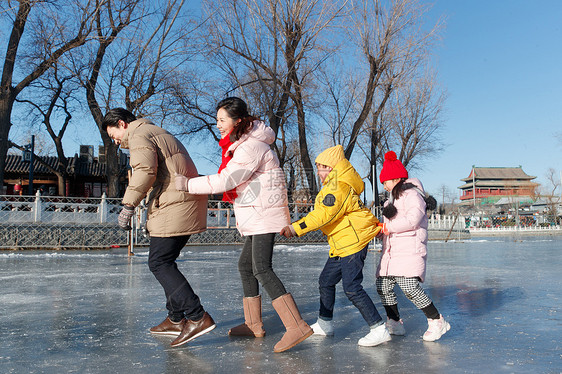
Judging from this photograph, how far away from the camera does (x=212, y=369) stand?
95.4 inches

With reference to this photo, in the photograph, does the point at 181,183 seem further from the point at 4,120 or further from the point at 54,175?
the point at 54,175

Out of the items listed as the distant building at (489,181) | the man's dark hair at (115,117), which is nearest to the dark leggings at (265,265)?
the man's dark hair at (115,117)

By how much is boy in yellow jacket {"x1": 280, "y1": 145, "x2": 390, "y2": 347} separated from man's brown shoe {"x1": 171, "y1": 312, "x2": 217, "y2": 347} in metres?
0.75

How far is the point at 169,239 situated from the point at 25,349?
99 centimetres

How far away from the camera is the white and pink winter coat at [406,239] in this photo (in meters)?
3.14

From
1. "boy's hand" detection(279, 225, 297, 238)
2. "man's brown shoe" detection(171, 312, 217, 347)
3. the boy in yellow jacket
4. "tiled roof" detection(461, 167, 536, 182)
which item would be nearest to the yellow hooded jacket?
the boy in yellow jacket

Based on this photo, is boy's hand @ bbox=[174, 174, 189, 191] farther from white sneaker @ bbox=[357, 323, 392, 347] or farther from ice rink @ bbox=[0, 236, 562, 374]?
white sneaker @ bbox=[357, 323, 392, 347]

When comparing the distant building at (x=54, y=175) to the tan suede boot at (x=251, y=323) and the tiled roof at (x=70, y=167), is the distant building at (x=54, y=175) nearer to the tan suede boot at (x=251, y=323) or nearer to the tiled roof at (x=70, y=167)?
the tiled roof at (x=70, y=167)

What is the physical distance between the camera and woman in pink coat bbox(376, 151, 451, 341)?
10.2 ft

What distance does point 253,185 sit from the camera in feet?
9.68

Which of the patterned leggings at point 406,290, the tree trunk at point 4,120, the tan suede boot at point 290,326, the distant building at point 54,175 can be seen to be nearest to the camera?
the tan suede boot at point 290,326

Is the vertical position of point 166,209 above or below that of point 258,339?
above

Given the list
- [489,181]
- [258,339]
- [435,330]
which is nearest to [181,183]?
[258,339]

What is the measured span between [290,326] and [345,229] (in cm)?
67
